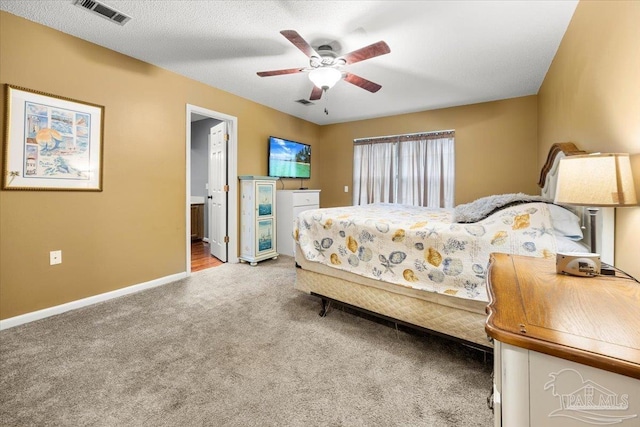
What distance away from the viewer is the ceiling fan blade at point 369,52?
199 cm

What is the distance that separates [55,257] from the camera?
2465 mm

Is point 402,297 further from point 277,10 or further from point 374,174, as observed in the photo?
point 374,174

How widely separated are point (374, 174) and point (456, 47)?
8.84ft

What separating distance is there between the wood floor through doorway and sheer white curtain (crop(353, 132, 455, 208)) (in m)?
2.79

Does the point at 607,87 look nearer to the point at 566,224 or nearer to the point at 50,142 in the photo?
the point at 566,224

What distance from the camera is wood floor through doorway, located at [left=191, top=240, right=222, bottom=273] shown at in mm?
4008

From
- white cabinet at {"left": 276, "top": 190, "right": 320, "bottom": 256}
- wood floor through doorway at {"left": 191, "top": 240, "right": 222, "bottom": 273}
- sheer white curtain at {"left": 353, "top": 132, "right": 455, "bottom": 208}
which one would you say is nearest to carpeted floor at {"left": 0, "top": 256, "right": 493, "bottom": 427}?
wood floor through doorway at {"left": 191, "top": 240, "right": 222, "bottom": 273}

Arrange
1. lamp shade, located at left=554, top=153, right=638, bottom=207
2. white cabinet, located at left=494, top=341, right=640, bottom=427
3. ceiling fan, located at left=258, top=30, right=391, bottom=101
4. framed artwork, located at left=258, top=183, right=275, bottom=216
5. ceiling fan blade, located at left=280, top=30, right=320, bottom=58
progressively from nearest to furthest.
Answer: white cabinet, located at left=494, top=341, right=640, bottom=427, lamp shade, located at left=554, top=153, right=638, bottom=207, ceiling fan blade, located at left=280, top=30, right=320, bottom=58, ceiling fan, located at left=258, top=30, right=391, bottom=101, framed artwork, located at left=258, top=183, right=275, bottom=216

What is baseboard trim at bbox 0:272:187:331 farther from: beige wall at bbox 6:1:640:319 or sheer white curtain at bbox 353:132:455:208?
sheer white curtain at bbox 353:132:455:208

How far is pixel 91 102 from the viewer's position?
2.65m

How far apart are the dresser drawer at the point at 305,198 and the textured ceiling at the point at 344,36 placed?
5.29ft

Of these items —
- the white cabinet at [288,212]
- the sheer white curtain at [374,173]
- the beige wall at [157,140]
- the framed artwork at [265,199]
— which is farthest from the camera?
the sheer white curtain at [374,173]

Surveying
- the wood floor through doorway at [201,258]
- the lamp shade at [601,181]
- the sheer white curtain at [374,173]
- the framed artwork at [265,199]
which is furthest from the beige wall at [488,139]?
the wood floor through doorway at [201,258]

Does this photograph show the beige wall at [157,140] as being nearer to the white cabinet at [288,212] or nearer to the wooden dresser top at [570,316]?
the wooden dresser top at [570,316]
